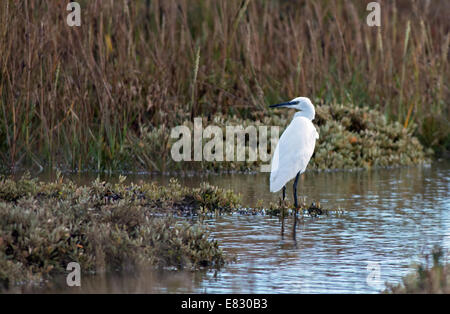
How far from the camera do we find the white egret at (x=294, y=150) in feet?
32.1

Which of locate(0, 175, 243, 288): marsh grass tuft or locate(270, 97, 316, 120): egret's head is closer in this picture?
locate(0, 175, 243, 288): marsh grass tuft

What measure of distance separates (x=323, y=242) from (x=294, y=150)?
2.18 metres

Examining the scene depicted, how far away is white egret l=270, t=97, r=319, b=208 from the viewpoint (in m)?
9.77

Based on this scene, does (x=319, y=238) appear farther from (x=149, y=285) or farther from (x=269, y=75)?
(x=269, y=75)

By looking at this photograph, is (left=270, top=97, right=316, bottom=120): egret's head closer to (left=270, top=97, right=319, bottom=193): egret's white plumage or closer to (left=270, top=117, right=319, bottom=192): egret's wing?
(left=270, top=97, right=319, bottom=193): egret's white plumage

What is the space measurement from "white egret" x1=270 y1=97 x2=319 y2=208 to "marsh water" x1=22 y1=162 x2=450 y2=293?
534 millimetres

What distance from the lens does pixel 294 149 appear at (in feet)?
32.8

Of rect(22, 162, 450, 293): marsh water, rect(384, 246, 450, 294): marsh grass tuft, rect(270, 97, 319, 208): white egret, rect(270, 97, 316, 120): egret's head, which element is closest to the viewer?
rect(384, 246, 450, 294): marsh grass tuft

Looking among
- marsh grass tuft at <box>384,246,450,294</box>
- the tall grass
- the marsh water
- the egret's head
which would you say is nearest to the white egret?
the egret's head

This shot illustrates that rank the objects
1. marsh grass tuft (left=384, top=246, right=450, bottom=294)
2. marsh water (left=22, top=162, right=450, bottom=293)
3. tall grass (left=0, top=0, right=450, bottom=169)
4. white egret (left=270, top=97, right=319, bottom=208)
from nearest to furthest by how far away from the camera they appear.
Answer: marsh grass tuft (left=384, top=246, right=450, bottom=294), marsh water (left=22, top=162, right=450, bottom=293), white egret (left=270, top=97, right=319, bottom=208), tall grass (left=0, top=0, right=450, bottom=169)

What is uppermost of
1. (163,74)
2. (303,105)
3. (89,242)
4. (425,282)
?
(163,74)

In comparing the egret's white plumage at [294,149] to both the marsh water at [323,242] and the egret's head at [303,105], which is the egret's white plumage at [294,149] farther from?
the marsh water at [323,242]

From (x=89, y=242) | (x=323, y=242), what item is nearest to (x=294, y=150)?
(x=323, y=242)

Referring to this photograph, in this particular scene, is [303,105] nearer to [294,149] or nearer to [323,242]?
[294,149]
